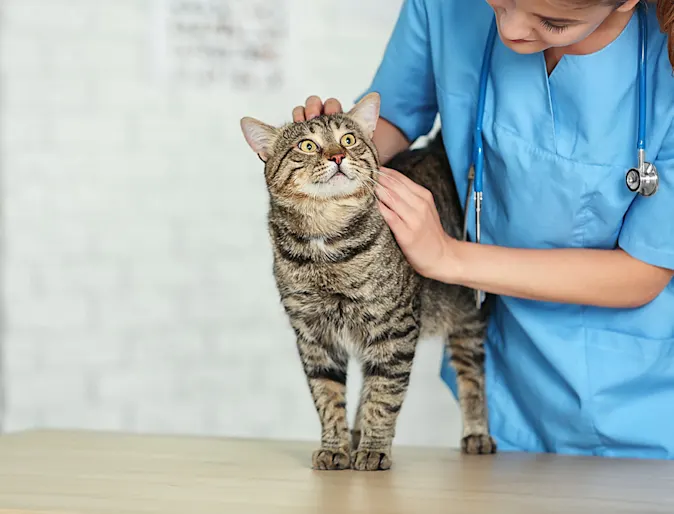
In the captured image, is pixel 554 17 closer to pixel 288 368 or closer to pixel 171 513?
pixel 171 513

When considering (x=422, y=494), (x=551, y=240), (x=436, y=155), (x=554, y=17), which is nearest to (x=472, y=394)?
(x=551, y=240)

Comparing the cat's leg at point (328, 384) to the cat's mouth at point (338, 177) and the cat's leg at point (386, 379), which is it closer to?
the cat's leg at point (386, 379)

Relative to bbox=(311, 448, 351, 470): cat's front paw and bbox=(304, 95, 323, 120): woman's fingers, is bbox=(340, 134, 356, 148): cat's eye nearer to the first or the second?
bbox=(304, 95, 323, 120): woman's fingers

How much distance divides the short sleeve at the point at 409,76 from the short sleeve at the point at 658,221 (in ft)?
1.48

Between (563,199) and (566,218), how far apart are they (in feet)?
0.10

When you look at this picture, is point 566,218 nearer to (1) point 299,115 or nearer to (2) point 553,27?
(2) point 553,27

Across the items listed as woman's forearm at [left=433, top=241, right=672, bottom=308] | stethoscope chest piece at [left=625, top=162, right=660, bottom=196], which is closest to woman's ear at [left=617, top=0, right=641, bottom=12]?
stethoscope chest piece at [left=625, top=162, right=660, bottom=196]

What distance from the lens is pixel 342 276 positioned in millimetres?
1307

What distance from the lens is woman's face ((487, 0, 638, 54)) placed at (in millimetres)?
1064

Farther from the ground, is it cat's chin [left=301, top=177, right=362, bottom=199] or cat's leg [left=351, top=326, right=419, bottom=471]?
cat's chin [left=301, top=177, right=362, bottom=199]

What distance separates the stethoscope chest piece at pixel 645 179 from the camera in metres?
1.22

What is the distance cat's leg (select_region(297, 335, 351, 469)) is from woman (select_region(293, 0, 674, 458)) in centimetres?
21

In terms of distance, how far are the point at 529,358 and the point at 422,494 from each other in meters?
0.56

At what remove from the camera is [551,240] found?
1.35 metres
